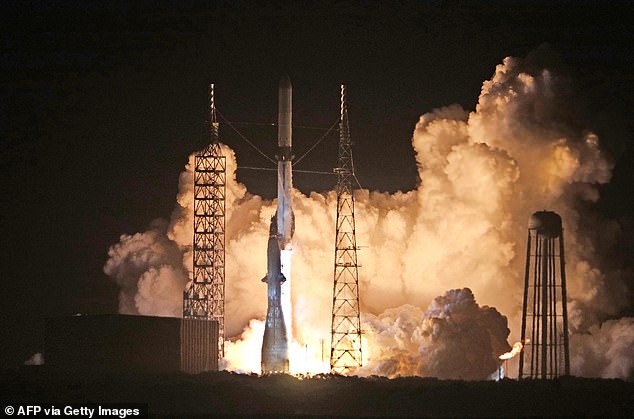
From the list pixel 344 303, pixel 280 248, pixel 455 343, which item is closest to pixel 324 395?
pixel 455 343

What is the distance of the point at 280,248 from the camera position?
128 metres

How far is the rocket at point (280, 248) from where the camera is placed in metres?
127

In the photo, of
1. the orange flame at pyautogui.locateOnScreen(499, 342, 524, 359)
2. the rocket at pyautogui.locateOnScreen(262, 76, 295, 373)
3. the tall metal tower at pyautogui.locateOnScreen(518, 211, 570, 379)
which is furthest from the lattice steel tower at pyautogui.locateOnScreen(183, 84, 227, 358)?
the tall metal tower at pyautogui.locateOnScreen(518, 211, 570, 379)

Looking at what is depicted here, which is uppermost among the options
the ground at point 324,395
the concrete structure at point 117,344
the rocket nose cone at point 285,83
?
the rocket nose cone at point 285,83

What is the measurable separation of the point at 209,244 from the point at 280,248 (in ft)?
24.5

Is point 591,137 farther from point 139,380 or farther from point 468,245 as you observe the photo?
point 139,380

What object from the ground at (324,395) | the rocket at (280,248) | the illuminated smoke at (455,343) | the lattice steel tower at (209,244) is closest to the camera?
the ground at (324,395)

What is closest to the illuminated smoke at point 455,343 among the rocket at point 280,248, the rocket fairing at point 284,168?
the rocket at point 280,248

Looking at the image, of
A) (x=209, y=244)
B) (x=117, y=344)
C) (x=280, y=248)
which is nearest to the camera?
(x=117, y=344)

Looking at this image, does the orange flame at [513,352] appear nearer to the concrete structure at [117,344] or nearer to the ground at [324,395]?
the ground at [324,395]

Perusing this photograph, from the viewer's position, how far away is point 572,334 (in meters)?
134

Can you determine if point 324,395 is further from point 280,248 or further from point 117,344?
point 280,248

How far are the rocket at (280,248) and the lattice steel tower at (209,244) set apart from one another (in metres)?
3.57

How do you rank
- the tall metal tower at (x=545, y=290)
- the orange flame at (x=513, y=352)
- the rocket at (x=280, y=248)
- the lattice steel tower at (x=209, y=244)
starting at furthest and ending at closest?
the lattice steel tower at (x=209, y=244)
the rocket at (x=280, y=248)
the orange flame at (x=513, y=352)
the tall metal tower at (x=545, y=290)
